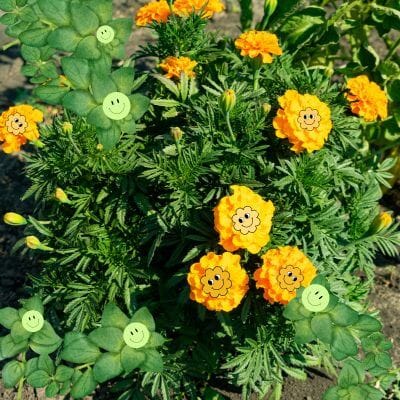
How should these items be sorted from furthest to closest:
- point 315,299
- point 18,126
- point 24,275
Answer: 1. point 24,275
2. point 18,126
3. point 315,299

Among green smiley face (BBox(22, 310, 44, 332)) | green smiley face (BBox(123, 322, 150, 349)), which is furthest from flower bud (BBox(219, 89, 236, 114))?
green smiley face (BBox(22, 310, 44, 332))

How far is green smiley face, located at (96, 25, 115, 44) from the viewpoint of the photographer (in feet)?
5.76

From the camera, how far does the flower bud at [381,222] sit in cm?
211

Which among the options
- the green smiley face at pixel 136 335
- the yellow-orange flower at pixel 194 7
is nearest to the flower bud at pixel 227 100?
the yellow-orange flower at pixel 194 7

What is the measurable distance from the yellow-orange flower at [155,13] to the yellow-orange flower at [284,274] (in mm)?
1234

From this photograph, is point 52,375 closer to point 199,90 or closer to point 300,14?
point 199,90

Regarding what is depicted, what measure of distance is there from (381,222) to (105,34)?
4.17ft

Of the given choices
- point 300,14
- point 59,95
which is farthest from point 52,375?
point 300,14

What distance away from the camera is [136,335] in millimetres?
1604

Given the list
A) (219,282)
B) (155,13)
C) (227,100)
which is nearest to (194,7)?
(155,13)

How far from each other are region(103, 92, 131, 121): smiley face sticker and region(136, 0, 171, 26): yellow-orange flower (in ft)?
2.77

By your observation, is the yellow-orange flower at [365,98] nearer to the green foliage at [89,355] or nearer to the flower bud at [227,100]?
the flower bud at [227,100]

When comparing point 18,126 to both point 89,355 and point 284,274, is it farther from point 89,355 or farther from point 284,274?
point 284,274

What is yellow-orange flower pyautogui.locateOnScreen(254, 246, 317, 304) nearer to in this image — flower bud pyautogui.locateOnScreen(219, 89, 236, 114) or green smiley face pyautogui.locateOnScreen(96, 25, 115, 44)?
flower bud pyautogui.locateOnScreen(219, 89, 236, 114)
